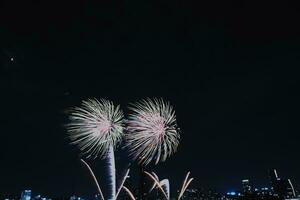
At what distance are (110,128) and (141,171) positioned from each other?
1138 cm

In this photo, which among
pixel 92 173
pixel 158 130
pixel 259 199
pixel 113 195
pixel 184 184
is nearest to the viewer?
pixel 158 130

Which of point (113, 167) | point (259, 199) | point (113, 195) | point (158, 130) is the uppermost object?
point (259, 199)

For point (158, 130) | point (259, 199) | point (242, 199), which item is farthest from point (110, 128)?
point (242, 199)

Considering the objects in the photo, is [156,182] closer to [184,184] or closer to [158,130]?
[184,184]

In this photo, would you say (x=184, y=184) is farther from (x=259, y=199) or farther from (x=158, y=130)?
(x=259, y=199)

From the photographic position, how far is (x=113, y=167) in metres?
41.1

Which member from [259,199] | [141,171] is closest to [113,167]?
[141,171]

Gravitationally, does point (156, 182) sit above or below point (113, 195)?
above

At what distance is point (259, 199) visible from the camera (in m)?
131

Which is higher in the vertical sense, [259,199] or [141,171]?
[259,199]

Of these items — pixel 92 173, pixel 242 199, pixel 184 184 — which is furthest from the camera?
pixel 242 199

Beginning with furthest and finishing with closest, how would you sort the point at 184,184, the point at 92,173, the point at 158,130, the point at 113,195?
the point at 184,184, the point at 92,173, the point at 113,195, the point at 158,130

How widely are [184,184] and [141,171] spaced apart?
893 centimetres

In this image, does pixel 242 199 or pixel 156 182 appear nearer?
pixel 156 182
